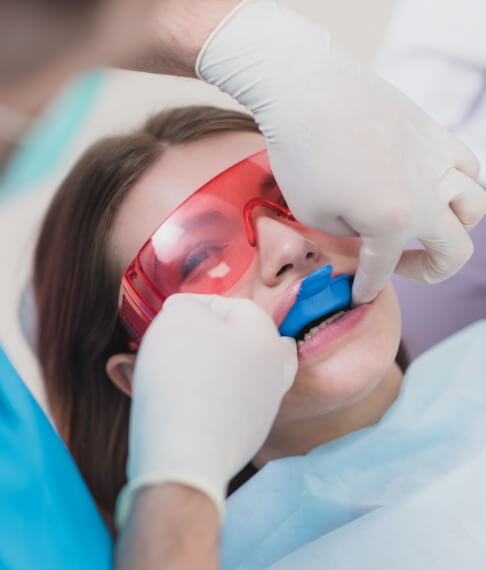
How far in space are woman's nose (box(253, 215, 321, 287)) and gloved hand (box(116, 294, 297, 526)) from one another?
0.15 metres

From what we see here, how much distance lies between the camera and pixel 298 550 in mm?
1086

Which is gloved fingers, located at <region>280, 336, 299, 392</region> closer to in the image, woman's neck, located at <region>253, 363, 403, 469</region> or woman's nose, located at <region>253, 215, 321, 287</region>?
woman's nose, located at <region>253, 215, 321, 287</region>

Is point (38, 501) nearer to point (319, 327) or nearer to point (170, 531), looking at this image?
point (170, 531)

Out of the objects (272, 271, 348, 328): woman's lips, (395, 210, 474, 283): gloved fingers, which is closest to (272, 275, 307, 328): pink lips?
(272, 271, 348, 328): woman's lips

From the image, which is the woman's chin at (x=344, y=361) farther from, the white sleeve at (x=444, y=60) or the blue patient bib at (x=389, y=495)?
the white sleeve at (x=444, y=60)

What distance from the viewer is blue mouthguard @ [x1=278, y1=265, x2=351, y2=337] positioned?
1010 millimetres

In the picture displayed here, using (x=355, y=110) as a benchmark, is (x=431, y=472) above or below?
below

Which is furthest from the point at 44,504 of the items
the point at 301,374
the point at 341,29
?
the point at 341,29

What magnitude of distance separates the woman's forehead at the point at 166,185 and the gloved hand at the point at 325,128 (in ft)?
0.60

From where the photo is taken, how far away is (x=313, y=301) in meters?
1.02

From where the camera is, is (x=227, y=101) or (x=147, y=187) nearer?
(x=147, y=187)

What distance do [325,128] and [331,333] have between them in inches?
13.4

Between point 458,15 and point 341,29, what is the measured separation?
494 millimetres

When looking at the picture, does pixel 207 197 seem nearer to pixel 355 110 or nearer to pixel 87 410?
pixel 355 110
